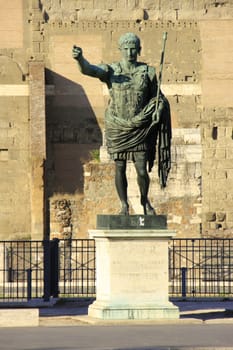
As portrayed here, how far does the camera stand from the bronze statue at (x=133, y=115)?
1591 cm

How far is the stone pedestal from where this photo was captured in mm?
15469

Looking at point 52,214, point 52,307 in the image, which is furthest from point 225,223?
point 52,307

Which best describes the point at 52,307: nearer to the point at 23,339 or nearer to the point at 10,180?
the point at 23,339

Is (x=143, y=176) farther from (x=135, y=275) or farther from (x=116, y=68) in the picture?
(x=116, y=68)

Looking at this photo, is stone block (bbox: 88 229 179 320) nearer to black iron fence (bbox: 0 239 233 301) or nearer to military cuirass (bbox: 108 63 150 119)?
military cuirass (bbox: 108 63 150 119)

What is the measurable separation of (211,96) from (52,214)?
810cm

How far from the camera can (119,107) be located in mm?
15961

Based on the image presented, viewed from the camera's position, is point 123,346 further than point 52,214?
No

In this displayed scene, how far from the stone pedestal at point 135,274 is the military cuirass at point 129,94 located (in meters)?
1.43

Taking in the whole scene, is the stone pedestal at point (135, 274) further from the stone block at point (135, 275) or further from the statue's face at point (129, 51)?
the statue's face at point (129, 51)

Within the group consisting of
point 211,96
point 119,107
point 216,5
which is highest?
point 216,5

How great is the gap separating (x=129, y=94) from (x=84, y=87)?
30.3m

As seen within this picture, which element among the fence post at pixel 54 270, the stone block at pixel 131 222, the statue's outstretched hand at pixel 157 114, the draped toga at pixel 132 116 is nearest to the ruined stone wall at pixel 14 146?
the fence post at pixel 54 270

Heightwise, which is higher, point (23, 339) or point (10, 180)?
point (10, 180)
